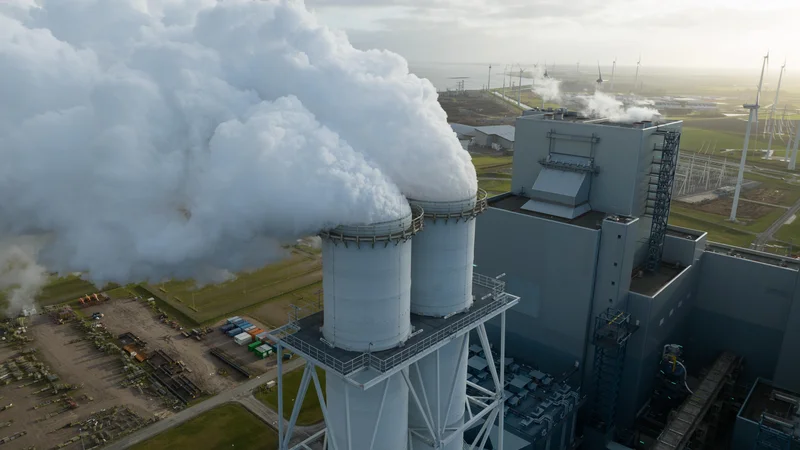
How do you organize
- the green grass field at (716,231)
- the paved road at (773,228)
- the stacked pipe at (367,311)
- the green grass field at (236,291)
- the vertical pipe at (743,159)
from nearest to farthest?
the stacked pipe at (367,311) < the green grass field at (236,291) < the vertical pipe at (743,159) < the paved road at (773,228) < the green grass field at (716,231)

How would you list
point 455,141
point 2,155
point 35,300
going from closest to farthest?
point 2,155 < point 455,141 < point 35,300

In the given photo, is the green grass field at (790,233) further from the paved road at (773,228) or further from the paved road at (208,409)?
the paved road at (208,409)

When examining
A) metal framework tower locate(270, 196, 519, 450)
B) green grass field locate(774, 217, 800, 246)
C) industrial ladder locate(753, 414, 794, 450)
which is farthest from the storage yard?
green grass field locate(774, 217, 800, 246)

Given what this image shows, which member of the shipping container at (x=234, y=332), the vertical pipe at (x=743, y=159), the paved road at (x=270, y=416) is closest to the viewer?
the paved road at (x=270, y=416)

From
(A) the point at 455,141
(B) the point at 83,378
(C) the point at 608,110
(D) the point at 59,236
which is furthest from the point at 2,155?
(C) the point at 608,110

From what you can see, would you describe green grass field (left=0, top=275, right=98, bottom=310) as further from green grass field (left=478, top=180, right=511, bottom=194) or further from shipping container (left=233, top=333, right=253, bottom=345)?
green grass field (left=478, top=180, right=511, bottom=194)

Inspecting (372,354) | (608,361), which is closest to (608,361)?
(608,361)

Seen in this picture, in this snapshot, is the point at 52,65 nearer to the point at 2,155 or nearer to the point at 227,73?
the point at 2,155

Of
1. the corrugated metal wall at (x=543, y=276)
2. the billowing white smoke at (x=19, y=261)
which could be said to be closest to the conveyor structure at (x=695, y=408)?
the corrugated metal wall at (x=543, y=276)
